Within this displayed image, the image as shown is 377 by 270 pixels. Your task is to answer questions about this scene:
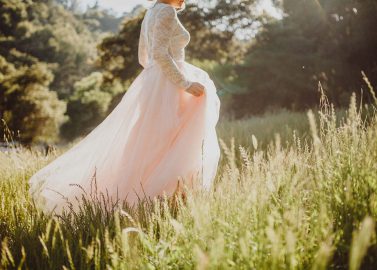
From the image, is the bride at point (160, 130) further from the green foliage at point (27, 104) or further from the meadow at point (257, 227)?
the green foliage at point (27, 104)

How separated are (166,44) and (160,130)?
2.27 feet

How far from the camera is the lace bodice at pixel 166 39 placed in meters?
3.10

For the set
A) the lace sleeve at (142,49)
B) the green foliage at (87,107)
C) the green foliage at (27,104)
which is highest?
the lace sleeve at (142,49)

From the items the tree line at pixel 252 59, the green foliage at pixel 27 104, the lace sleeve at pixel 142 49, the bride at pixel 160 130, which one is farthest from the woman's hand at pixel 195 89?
the green foliage at pixel 27 104

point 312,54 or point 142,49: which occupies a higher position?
point 142,49

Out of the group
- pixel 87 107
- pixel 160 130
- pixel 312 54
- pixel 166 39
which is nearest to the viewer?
pixel 166 39

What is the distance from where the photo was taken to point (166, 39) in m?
3.12

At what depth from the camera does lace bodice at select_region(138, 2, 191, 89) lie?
3096mm

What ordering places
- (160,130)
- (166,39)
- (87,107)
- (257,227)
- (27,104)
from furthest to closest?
(87,107) → (27,104) → (160,130) → (166,39) → (257,227)

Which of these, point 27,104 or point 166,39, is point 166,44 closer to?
point 166,39

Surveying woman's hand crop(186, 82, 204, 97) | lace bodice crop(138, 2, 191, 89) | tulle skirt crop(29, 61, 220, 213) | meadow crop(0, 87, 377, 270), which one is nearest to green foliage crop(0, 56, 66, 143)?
tulle skirt crop(29, 61, 220, 213)

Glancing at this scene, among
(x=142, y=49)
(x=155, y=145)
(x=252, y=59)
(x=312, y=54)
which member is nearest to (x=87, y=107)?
(x=252, y=59)

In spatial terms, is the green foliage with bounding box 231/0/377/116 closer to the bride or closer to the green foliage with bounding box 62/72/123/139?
the bride

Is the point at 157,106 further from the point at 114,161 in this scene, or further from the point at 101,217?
the point at 101,217
